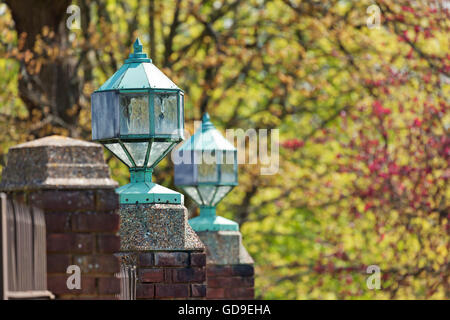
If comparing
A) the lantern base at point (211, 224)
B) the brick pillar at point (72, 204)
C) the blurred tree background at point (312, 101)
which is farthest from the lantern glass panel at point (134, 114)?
the blurred tree background at point (312, 101)

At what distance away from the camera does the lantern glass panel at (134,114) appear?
261 inches

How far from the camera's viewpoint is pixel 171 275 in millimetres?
6535

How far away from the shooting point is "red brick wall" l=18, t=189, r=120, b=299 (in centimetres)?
484

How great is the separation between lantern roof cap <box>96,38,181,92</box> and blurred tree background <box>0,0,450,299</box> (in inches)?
302

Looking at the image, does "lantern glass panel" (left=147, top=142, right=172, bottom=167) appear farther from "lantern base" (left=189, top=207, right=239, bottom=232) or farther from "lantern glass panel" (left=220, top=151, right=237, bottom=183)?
"lantern glass panel" (left=220, top=151, right=237, bottom=183)

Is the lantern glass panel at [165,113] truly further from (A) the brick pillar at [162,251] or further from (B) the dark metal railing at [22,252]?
(B) the dark metal railing at [22,252]

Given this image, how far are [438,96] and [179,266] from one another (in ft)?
29.1

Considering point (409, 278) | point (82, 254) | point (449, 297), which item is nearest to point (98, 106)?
point (82, 254)

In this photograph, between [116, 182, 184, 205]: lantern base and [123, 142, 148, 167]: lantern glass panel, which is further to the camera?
[123, 142, 148, 167]: lantern glass panel

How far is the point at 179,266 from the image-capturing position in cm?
655

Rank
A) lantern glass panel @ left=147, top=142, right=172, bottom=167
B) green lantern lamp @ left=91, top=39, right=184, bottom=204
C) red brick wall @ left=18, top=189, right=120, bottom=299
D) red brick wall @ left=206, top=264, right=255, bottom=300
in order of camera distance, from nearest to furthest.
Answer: red brick wall @ left=18, top=189, right=120, bottom=299 < green lantern lamp @ left=91, top=39, right=184, bottom=204 < lantern glass panel @ left=147, top=142, right=172, bottom=167 < red brick wall @ left=206, top=264, right=255, bottom=300

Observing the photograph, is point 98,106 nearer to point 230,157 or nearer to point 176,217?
point 176,217

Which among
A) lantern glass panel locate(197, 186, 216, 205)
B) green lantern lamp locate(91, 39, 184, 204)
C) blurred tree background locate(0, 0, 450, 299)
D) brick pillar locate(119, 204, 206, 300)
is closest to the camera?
brick pillar locate(119, 204, 206, 300)

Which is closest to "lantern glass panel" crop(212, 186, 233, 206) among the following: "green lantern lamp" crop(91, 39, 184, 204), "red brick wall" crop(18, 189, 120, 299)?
"green lantern lamp" crop(91, 39, 184, 204)
